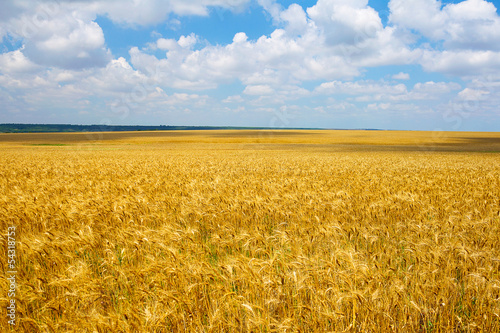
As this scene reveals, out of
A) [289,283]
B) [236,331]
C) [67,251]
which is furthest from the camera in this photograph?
[67,251]

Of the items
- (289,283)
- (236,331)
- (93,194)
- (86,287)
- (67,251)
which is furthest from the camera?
(93,194)

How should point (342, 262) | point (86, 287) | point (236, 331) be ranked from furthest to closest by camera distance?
point (342, 262) → point (86, 287) → point (236, 331)

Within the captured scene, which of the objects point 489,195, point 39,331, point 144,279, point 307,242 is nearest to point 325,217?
point 307,242

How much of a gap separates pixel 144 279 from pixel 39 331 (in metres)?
0.97

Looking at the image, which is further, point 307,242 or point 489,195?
point 489,195

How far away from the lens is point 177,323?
2434 mm

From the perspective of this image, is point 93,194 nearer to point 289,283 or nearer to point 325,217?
point 325,217

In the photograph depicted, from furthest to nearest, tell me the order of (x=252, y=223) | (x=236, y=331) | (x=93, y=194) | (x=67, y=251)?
(x=93, y=194)
(x=252, y=223)
(x=67, y=251)
(x=236, y=331)

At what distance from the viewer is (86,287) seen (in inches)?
110

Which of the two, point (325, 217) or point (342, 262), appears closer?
point (342, 262)

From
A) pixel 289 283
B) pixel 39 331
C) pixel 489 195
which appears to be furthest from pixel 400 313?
pixel 489 195

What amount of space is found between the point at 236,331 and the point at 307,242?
1.98 metres

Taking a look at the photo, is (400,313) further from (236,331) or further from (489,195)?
(489,195)

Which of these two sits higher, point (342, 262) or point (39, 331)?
point (342, 262)
